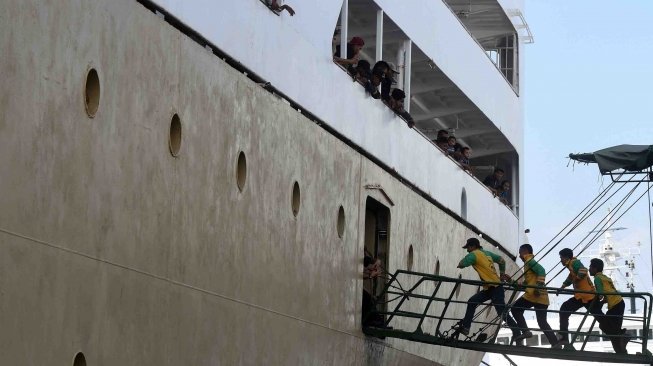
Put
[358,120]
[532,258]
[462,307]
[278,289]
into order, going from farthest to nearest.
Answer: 1. [462,307]
2. [532,258]
3. [358,120]
4. [278,289]

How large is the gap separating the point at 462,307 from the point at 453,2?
486 centimetres

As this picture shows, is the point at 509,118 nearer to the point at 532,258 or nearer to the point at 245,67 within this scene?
the point at 532,258

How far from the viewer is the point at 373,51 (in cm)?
1666

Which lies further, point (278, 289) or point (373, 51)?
point (373, 51)

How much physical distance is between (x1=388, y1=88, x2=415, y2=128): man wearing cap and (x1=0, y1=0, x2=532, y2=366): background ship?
7.0 inches

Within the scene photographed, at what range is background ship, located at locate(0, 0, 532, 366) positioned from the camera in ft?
23.5

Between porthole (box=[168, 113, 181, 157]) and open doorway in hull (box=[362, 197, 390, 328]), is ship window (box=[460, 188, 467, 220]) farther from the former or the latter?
porthole (box=[168, 113, 181, 157])

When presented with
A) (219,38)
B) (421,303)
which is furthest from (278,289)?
(421,303)

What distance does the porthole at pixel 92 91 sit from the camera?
7800 millimetres

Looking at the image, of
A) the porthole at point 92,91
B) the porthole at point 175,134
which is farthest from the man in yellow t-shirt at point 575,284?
the porthole at point 92,91

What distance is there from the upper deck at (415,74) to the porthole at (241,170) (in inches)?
31.3

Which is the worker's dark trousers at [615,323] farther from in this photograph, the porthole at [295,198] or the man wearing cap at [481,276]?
the porthole at [295,198]

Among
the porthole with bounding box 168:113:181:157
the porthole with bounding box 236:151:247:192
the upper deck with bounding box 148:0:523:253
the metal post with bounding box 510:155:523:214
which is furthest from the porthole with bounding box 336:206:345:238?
the metal post with bounding box 510:155:523:214

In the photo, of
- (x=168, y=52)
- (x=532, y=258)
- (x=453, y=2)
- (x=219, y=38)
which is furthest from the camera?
(x=453, y=2)
